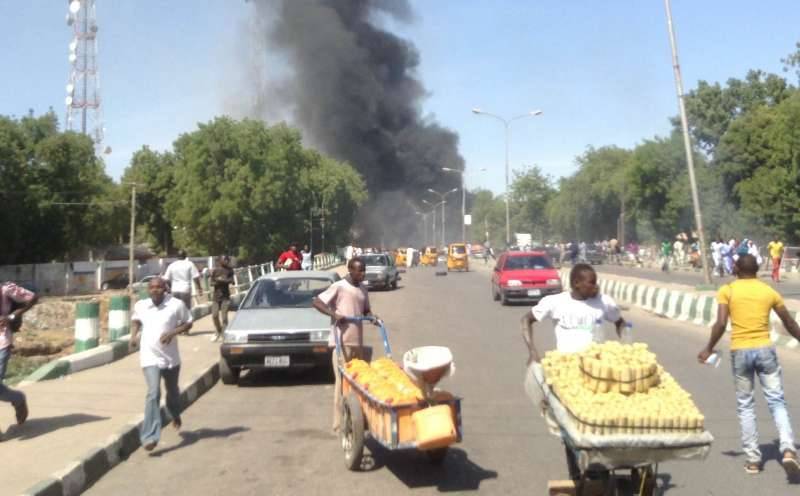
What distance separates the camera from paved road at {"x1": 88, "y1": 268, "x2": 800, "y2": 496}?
21.2ft

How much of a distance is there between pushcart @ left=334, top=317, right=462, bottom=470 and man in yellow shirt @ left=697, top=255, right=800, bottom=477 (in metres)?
1.94

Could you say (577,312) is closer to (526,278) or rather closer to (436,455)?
(436,455)

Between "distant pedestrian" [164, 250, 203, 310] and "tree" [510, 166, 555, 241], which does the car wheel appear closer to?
"distant pedestrian" [164, 250, 203, 310]

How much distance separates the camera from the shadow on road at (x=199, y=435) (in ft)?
26.3

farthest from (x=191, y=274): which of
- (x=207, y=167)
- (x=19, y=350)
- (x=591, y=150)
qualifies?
(x=591, y=150)

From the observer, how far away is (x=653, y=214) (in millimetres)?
67562

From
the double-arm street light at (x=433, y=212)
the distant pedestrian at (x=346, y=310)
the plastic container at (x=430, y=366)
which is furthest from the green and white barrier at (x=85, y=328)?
the double-arm street light at (x=433, y=212)

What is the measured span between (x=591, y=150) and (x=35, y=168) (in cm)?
6517

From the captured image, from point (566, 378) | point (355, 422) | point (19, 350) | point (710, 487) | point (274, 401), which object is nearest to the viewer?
point (566, 378)

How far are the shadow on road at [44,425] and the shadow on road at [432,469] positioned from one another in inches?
118

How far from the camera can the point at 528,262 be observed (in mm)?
24844

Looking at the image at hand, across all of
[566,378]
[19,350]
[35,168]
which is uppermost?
[35,168]

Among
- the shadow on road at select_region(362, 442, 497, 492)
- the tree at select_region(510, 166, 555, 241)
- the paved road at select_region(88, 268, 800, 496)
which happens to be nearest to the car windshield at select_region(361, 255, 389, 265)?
the paved road at select_region(88, 268, 800, 496)

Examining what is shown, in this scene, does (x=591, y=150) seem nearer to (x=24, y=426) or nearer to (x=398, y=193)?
(x=398, y=193)
